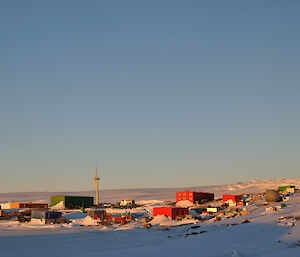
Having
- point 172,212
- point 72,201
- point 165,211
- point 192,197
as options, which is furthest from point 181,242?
point 72,201

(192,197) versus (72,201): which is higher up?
(192,197)

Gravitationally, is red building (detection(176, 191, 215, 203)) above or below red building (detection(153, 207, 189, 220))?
above

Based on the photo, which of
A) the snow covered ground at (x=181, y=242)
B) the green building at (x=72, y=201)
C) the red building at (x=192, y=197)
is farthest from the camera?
the green building at (x=72, y=201)

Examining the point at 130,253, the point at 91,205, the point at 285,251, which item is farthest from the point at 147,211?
the point at 285,251

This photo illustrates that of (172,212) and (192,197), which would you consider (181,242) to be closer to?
(172,212)

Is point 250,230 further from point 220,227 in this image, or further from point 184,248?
point 184,248

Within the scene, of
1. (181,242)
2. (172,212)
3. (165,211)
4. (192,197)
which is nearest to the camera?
(181,242)

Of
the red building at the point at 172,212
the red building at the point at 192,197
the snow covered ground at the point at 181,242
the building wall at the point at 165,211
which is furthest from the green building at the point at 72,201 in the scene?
the snow covered ground at the point at 181,242

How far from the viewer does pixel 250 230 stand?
38531mm

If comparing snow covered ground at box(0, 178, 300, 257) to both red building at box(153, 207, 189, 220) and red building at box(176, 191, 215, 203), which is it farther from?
red building at box(176, 191, 215, 203)

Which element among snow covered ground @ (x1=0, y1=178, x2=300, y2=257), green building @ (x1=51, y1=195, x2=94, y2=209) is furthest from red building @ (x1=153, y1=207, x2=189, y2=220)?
green building @ (x1=51, y1=195, x2=94, y2=209)

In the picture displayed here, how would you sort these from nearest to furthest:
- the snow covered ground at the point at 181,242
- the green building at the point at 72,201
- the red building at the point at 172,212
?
the snow covered ground at the point at 181,242, the red building at the point at 172,212, the green building at the point at 72,201

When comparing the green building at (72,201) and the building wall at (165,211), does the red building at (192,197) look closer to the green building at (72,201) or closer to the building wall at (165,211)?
the building wall at (165,211)

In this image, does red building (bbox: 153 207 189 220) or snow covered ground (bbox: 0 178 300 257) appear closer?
snow covered ground (bbox: 0 178 300 257)
